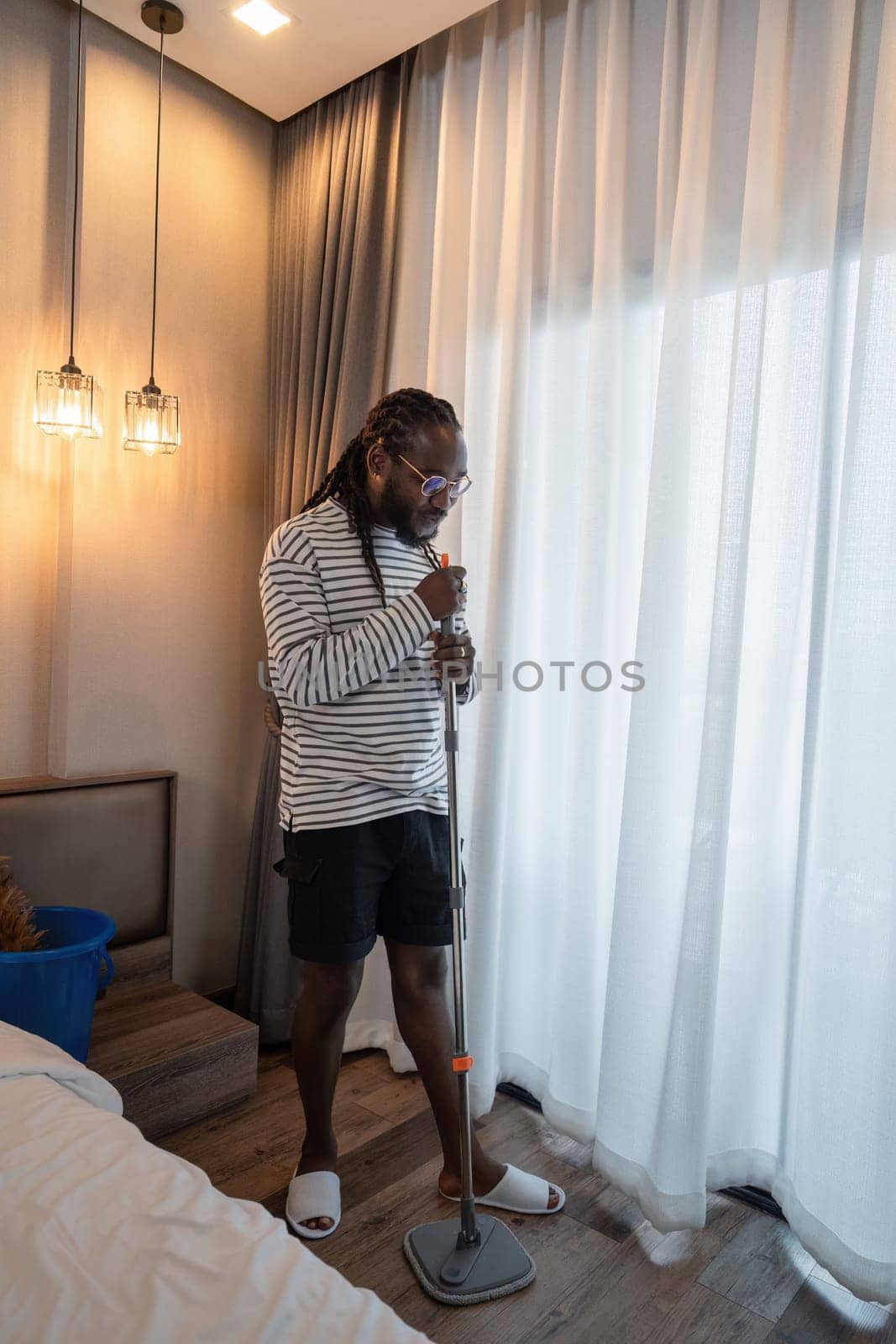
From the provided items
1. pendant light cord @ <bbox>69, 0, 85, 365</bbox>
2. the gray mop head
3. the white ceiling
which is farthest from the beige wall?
the gray mop head

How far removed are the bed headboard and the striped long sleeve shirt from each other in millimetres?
835

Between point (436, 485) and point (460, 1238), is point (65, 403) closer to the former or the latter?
point (436, 485)

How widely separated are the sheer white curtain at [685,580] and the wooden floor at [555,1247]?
0.26ft

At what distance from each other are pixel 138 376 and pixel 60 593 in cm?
67

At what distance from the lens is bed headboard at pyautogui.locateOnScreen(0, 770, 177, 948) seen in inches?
90.4

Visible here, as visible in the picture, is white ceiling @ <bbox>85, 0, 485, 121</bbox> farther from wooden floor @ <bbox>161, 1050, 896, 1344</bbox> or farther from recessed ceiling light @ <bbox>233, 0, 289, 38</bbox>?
wooden floor @ <bbox>161, 1050, 896, 1344</bbox>

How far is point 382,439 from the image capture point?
1.82 m

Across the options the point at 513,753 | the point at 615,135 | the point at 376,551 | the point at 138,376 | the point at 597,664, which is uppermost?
the point at 615,135

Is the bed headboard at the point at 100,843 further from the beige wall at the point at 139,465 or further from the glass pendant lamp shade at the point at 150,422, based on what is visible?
the glass pendant lamp shade at the point at 150,422

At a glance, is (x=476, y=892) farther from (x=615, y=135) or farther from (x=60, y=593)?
(x=615, y=135)

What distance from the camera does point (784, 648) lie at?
1.83m

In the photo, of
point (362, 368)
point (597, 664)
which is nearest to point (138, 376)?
point (362, 368)

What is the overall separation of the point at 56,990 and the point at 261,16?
95.5 inches

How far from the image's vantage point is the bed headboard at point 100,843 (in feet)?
7.54
